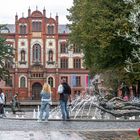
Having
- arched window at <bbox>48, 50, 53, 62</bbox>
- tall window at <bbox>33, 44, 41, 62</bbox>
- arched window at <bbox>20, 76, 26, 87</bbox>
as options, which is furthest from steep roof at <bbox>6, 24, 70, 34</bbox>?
arched window at <bbox>20, 76, 26, 87</bbox>

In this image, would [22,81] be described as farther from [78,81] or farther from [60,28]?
[60,28]

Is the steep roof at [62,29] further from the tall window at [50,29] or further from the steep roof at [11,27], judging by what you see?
the steep roof at [11,27]

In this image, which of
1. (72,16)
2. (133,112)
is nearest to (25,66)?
(72,16)

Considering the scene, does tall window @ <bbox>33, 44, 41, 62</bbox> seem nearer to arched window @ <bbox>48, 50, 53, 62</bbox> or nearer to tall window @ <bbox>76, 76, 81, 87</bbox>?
arched window @ <bbox>48, 50, 53, 62</bbox>

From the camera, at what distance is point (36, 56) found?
111 meters

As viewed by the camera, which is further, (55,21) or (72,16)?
(55,21)

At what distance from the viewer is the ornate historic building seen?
110m

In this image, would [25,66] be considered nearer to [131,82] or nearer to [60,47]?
[60,47]

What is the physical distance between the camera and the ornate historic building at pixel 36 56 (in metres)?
110

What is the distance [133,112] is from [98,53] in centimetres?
2091

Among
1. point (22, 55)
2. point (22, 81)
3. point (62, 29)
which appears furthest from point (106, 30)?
point (62, 29)

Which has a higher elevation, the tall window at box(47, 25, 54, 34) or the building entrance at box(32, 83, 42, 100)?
the tall window at box(47, 25, 54, 34)

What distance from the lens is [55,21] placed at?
111 meters

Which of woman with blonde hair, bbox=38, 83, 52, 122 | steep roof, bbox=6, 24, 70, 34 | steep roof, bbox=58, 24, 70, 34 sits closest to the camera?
woman with blonde hair, bbox=38, 83, 52, 122
